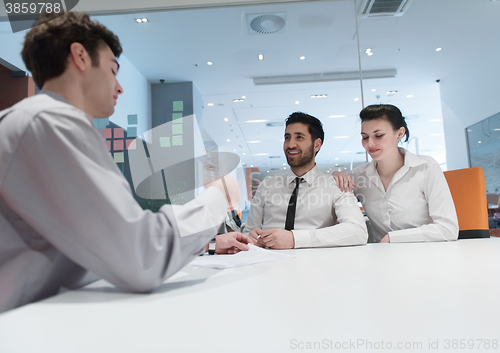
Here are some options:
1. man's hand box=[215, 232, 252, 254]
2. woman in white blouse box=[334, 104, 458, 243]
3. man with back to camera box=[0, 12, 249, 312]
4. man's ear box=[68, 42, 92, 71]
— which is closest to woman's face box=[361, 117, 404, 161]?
woman in white blouse box=[334, 104, 458, 243]

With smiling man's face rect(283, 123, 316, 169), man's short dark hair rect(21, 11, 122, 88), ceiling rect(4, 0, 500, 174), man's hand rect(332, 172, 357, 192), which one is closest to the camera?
man's short dark hair rect(21, 11, 122, 88)

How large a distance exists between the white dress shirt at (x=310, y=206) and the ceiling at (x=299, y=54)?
0.89 meters

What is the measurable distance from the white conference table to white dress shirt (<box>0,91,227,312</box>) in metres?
0.05

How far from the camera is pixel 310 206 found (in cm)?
171

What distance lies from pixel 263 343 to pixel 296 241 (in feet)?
3.01

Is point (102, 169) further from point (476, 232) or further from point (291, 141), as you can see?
point (476, 232)

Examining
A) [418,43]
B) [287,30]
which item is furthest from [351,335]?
[418,43]

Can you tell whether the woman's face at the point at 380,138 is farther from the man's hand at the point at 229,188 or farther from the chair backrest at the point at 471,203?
the man's hand at the point at 229,188

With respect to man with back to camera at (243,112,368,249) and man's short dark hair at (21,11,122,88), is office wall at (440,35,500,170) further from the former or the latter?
man's short dark hair at (21,11,122,88)

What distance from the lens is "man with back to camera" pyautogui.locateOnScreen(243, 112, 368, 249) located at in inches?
49.2

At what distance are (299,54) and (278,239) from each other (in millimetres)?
2707

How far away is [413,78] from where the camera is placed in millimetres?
3598

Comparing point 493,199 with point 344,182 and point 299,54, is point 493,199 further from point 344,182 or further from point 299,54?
point 344,182

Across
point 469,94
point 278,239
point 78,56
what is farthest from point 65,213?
point 469,94
